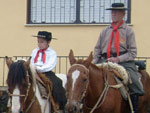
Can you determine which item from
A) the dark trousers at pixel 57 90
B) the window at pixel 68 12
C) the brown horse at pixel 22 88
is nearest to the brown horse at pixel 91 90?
the brown horse at pixel 22 88

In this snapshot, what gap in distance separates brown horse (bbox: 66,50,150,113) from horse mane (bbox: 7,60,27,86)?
0.70 m

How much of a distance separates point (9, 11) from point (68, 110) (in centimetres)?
732

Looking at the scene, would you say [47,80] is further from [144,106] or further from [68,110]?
[144,106]

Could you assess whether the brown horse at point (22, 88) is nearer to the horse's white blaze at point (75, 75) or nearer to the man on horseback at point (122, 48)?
the horse's white blaze at point (75, 75)

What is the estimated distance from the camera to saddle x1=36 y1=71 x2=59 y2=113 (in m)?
7.32

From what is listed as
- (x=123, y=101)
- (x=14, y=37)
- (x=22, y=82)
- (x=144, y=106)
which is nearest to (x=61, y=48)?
(x=14, y=37)

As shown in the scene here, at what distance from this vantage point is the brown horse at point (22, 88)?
632cm

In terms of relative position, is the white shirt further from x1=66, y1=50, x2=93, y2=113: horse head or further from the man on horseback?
x1=66, y1=50, x2=93, y2=113: horse head

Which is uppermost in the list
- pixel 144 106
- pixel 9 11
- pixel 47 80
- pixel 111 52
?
pixel 9 11

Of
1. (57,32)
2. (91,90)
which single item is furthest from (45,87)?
(57,32)

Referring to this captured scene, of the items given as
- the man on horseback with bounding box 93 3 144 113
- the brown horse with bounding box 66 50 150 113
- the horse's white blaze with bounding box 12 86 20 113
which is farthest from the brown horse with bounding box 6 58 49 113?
the man on horseback with bounding box 93 3 144 113

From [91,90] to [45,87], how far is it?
0.94 metres

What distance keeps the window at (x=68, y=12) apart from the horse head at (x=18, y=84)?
6548mm

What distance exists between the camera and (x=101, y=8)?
1305 cm
